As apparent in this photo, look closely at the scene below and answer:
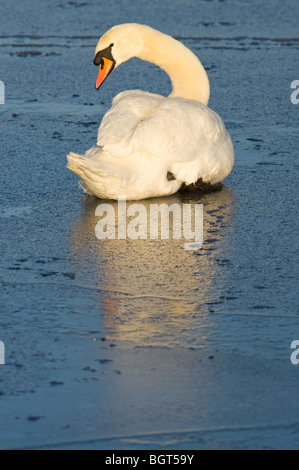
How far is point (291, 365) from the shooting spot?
13.6 feet

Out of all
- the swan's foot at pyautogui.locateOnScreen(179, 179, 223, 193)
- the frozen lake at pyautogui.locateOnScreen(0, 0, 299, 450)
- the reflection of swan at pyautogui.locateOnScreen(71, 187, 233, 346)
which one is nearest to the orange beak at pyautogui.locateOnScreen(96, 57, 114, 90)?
the frozen lake at pyautogui.locateOnScreen(0, 0, 299, 450)

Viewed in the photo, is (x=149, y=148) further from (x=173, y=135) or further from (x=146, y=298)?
(x=146, y=298)

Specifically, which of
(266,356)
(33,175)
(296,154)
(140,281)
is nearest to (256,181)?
(296,154)

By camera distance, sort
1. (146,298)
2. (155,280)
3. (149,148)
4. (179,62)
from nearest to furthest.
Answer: (146,298)
(155,280)
(149,148)
(179,62)

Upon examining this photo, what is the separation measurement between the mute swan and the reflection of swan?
37cm

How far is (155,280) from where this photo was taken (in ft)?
16.8

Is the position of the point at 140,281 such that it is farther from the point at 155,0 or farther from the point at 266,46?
the point at 155,0

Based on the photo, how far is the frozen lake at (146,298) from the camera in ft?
12.1

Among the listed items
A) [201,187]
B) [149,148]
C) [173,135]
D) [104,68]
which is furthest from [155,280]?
[104,68]

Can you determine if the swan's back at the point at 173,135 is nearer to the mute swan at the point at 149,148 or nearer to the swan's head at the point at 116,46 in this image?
the mute swan at the point at 149,148

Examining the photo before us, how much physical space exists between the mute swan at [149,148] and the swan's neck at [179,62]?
0.24 metres

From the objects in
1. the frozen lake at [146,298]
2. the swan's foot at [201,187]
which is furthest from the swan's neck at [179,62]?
the swan's foot at [201,187]

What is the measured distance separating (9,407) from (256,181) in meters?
3.69

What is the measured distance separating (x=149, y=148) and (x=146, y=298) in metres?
1.77
